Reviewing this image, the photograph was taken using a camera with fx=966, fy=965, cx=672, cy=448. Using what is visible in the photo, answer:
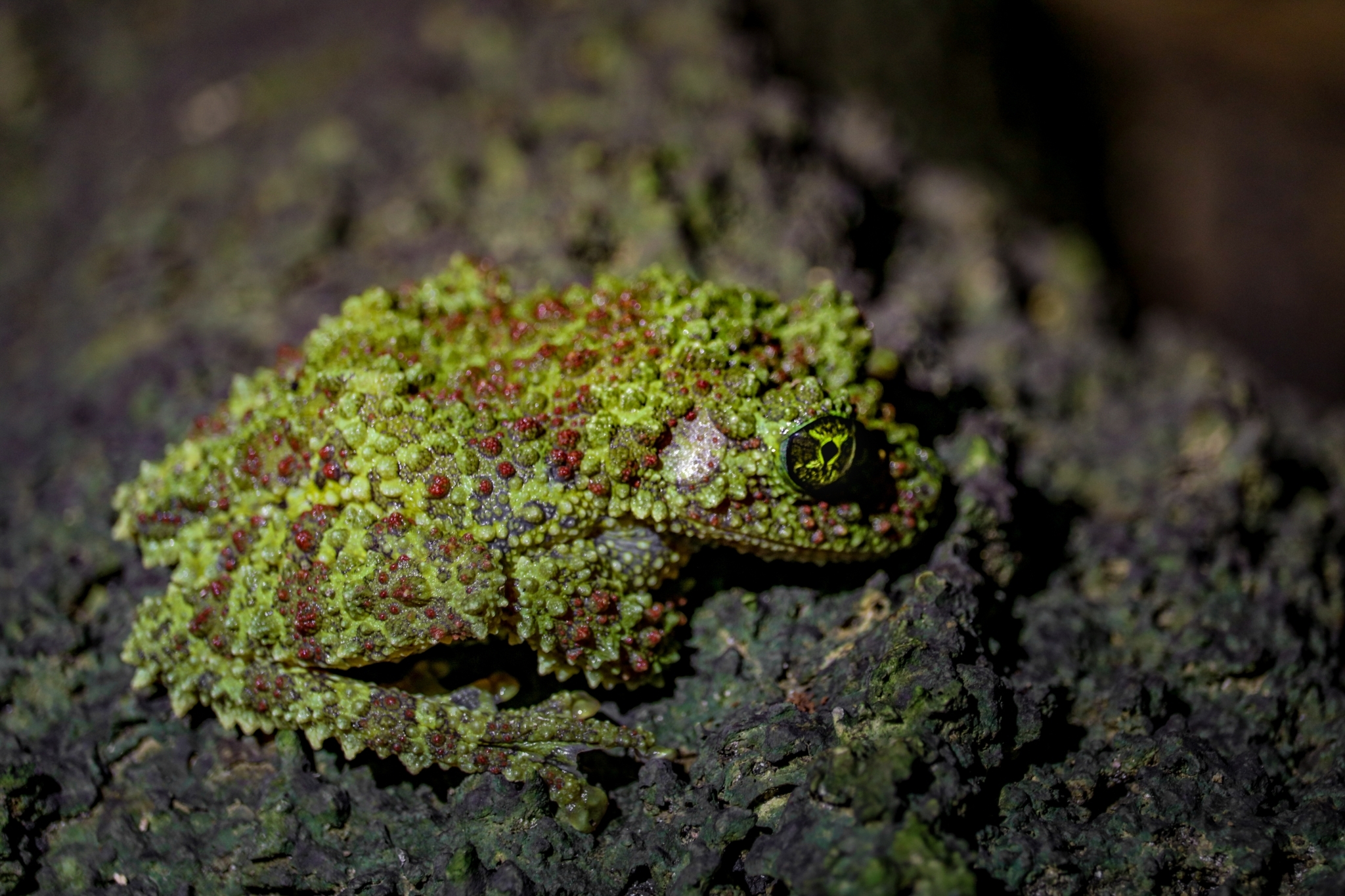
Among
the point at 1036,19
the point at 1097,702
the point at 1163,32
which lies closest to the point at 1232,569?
the point at 1097,702

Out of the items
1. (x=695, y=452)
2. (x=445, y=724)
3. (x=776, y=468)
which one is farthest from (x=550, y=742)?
(x=776, y=468)

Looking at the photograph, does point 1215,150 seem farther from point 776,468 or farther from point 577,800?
point 577,800

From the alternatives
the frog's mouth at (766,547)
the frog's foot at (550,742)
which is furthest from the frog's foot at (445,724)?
the frog's mouth at (766,547)

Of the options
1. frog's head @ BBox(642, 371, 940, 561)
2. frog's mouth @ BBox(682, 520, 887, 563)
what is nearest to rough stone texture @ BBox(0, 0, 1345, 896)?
frog's mouth @ BBox(682, 520, 887, 563)

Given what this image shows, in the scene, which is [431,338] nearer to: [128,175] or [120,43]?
[128,175]

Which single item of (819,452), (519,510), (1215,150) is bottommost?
(519,510)

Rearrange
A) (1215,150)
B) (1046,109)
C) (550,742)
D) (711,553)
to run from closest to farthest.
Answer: (550,742), (711,553), (1046,109), (1215,150)
